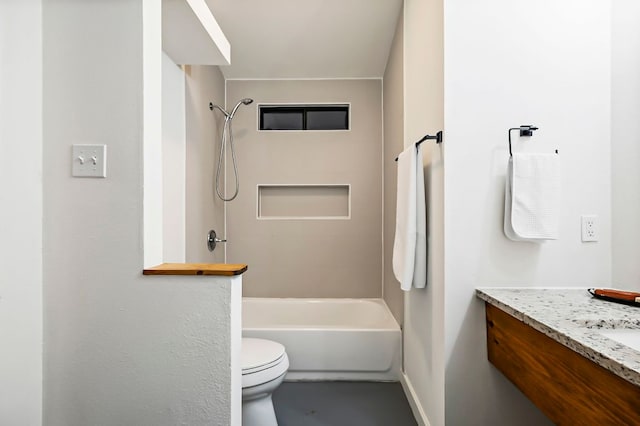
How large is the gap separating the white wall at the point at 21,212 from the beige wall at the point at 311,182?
6.44 feet

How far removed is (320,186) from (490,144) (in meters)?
1.84

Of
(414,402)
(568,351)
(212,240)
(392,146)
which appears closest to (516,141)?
(568,351)

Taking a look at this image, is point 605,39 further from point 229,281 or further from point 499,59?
point 229,281

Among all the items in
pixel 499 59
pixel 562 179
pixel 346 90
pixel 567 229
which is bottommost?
pixel 567 229

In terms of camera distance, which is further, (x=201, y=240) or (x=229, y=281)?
(x=201, y=240)

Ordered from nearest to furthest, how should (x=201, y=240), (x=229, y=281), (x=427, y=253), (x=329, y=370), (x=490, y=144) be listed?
1. (x=229, y=281)
2. (x=490, y=144)
3. (x=427, y=253)
4. (x=329, y=370)
5. (x=201, y=240)

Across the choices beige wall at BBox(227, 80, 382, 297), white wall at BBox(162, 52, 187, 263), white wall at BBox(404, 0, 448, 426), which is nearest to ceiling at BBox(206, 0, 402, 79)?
beige wall at BBox(227, 80, 382, 297)

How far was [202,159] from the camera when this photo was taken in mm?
2652

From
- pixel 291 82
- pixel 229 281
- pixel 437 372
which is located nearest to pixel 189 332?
pixel 229 281

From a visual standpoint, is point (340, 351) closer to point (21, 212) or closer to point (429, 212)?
point (429, 212)

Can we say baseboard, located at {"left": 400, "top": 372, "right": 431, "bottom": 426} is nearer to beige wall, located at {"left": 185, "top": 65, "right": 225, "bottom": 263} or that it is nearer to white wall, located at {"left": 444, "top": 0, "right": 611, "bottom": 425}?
white wall, located at {"left": 444, "top": 0, "right": 611, "bottom": 425}

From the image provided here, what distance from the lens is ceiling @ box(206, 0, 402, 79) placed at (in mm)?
2506

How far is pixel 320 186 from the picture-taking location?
3.22m

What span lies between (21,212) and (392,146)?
2.25m
